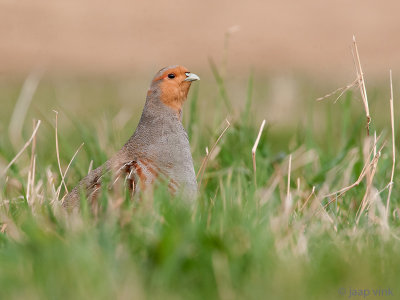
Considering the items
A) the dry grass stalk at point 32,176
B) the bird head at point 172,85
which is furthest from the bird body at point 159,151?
the dry grass stalk at point 32,176

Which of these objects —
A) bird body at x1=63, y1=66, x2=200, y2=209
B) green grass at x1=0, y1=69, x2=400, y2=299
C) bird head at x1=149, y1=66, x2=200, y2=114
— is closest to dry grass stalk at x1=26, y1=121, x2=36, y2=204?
green grass at x1=0, y1=69, x2=400, y2=299

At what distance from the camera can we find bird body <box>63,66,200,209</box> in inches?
146

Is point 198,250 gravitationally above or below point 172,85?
below

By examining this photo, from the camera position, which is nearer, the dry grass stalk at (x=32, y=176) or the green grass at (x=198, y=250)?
the green grass at (x=198, y=250)

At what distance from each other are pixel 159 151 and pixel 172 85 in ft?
1.70

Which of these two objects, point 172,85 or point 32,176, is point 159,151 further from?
point 32,176

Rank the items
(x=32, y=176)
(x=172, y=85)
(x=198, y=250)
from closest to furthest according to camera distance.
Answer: (x=198, y=250)
(x=32, y=176)
(x=172, y=85)

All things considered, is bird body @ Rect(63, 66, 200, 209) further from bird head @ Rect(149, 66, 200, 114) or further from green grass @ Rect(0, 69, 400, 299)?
green grass @ Rect(0, 69, 400, 299)

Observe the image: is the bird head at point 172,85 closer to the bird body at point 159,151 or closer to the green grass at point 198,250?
the bird body at point 159,151

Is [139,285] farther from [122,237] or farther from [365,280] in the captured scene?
[365,280]

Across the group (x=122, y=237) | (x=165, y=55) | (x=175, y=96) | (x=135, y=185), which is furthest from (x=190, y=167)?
(x=165, y=55)

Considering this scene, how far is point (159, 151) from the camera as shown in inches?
156

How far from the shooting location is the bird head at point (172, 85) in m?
4.30

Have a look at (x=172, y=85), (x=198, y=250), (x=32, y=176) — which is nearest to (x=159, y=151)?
(x=172, y=85)
